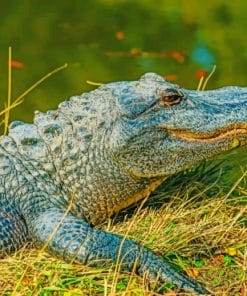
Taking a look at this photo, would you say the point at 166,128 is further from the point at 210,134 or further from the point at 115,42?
the point at 115,42

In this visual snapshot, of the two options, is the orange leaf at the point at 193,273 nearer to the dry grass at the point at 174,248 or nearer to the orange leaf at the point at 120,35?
the dry grass at the point at 174,248

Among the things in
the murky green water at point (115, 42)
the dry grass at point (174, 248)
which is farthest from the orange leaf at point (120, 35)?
the dry grass at point (174, 248)

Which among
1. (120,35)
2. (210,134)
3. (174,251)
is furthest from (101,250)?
(120,35)

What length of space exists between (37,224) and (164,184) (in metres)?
1.24

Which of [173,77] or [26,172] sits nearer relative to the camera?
[26,172]

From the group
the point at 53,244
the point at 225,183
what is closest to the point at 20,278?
the point at 53,244

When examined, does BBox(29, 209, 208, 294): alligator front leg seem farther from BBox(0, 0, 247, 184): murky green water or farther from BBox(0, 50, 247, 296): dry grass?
BBox(0, 0, 247, 184): murky green water

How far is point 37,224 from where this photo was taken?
597 centimetres

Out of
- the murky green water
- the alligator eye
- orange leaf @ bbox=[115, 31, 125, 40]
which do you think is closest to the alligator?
the alligator eye

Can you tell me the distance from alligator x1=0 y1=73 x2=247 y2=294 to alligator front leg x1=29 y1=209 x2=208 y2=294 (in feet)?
0.52

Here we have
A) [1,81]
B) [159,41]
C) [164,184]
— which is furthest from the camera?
[159,41]

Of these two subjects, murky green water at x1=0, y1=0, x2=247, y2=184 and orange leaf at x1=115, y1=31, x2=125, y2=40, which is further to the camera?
orange leaf at x1=115, y1=31, x2=125, y2=40

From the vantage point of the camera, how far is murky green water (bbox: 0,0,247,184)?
39.9ft

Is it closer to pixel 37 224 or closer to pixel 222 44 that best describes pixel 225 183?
pixel 37 224
